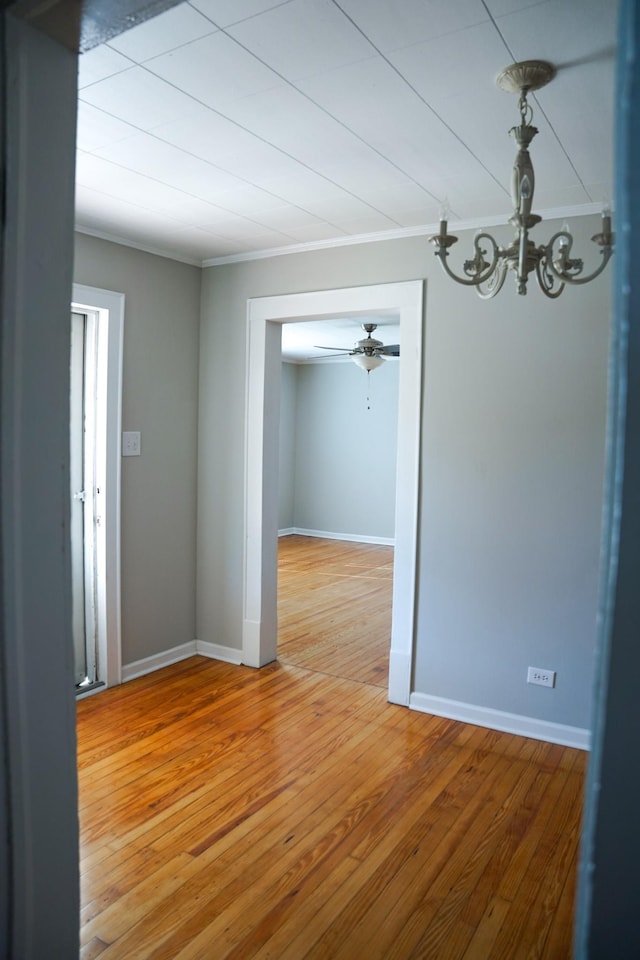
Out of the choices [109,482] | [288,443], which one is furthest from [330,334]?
[109,482]

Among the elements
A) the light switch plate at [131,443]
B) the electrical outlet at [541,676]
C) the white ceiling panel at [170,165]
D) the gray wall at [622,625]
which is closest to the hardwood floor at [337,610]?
the electrical outlet at [541,676]

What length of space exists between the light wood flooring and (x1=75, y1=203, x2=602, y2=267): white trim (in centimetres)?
252

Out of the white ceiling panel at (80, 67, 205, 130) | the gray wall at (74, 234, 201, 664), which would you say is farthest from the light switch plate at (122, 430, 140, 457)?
the white ceiling panel at (80, 67, 205, 130)

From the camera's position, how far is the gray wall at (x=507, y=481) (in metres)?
2.93

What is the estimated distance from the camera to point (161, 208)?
3.08 m

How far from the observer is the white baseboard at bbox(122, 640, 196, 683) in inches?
148

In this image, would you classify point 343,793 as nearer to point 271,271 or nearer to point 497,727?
point 497,727

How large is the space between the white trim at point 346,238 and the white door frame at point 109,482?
33 cm

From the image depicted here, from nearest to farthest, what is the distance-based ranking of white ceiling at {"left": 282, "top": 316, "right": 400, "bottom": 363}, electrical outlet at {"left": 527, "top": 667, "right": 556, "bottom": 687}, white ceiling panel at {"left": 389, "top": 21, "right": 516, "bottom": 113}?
1. white ceiling panel at {"left": 389, "top": 21, "right": 516, "bottom": 113}
2. electrical outlet at {"left": 527, "top": 667, "right": 556, "bottom": 687}
3. white ceiling at {"left": 282, "top": 316, "right": 400, "bottom": 363}

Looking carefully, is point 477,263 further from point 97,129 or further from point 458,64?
point 97,129

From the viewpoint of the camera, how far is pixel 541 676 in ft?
10.0

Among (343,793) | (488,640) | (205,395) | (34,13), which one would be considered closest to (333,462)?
(205,395)

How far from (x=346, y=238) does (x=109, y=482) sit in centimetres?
190

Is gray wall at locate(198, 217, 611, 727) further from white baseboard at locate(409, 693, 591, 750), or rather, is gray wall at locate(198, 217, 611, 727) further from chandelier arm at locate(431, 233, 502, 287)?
chandelier arm at locate(431, 233, 502, 287)
